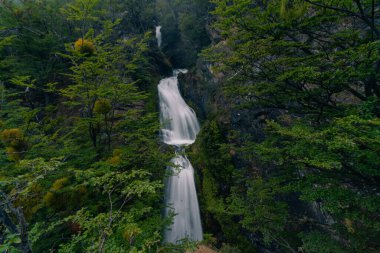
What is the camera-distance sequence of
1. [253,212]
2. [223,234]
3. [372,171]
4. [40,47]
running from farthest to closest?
[40,47]
[223,234]
[253,212]
[372,171]

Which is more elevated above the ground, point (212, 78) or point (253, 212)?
point (212, 78)

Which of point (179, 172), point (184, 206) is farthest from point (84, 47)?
point (184, 206)

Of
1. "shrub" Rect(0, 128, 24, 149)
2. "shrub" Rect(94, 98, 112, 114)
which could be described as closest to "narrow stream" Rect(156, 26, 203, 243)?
"shrub" Rect(94, 98, 112, 114)

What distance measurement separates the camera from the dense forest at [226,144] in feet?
11.0

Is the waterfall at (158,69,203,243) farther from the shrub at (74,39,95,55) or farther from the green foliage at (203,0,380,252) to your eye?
the shrub at (74,39,95,55)

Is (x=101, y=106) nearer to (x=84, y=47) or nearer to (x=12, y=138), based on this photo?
(x=84, y=47)

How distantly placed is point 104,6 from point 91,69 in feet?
54.0

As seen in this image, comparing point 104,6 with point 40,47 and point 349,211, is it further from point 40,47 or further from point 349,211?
point 349,211

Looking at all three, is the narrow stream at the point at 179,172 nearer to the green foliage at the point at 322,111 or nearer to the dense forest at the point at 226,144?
the dense forest at the point at 226,144

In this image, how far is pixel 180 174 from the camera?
11.9m

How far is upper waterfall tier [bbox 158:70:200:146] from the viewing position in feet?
49.3

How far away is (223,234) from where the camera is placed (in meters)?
→ 9.38

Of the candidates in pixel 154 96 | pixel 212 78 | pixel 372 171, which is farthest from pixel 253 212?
pixel 154 96

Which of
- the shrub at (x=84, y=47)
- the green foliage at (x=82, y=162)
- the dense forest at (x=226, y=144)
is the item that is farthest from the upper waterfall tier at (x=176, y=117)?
the shrub at (x=84, y=47)
